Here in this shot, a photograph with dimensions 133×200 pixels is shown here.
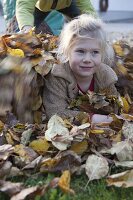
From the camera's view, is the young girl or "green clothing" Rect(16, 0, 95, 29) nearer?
the young girl

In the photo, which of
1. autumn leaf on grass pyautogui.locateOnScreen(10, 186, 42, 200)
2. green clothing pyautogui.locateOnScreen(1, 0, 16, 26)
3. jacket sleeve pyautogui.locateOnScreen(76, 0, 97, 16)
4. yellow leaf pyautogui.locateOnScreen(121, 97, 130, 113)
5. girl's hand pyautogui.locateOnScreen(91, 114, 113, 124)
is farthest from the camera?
green clothing pyautogui.locateOnScreen(1, 0, 16, 26)

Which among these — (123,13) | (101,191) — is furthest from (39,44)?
(123,13)

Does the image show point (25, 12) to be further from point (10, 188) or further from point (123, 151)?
point (10, 188)

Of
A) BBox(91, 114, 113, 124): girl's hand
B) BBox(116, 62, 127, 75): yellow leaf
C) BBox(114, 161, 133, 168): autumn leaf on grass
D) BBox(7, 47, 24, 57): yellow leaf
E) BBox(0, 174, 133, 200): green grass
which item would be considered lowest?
BBox(91, 114, 113, 124): girl's hand

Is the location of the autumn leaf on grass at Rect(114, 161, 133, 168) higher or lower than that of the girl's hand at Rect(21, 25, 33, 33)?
lower

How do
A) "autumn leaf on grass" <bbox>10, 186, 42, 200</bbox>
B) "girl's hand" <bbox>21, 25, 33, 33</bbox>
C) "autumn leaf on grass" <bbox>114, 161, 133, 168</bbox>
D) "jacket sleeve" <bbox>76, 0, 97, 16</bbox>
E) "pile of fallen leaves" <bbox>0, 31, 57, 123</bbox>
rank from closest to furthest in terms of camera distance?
"autumn leaf on grass" <bbox>10, 186, 42, 200</bbox> < "autumn leaf on grass" <bbox>114, 161, 133, 168</bbox> < "pile of fallen leaves" <bbox>0, 31, 57, 123</bbox> < "girl's hand" <bbox>21, 25, 33, 33</bbox> < "jacket sleeve" <bbox>76, 0, 97, 16</bbox>

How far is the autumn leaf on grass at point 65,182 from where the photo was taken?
271 cm

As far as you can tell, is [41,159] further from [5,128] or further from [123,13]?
[123,13]

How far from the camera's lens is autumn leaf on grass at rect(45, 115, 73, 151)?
3.13 meters

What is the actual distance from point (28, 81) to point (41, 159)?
83 cm

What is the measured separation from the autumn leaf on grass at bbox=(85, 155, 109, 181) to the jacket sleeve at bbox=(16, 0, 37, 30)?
2.40m

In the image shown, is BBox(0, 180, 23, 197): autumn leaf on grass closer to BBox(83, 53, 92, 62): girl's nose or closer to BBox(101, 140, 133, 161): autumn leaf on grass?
BBox(101, 140, 133, 161): autumn leaf on grass

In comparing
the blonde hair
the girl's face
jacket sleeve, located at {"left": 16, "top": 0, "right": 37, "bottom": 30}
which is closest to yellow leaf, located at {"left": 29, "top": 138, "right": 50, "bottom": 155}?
the girl's face

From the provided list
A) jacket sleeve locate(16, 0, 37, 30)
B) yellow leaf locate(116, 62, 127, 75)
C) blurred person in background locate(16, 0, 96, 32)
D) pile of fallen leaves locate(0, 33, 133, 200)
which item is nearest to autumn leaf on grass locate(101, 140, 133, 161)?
pile of fallen leaves locate(0, 33, 133, 200)
